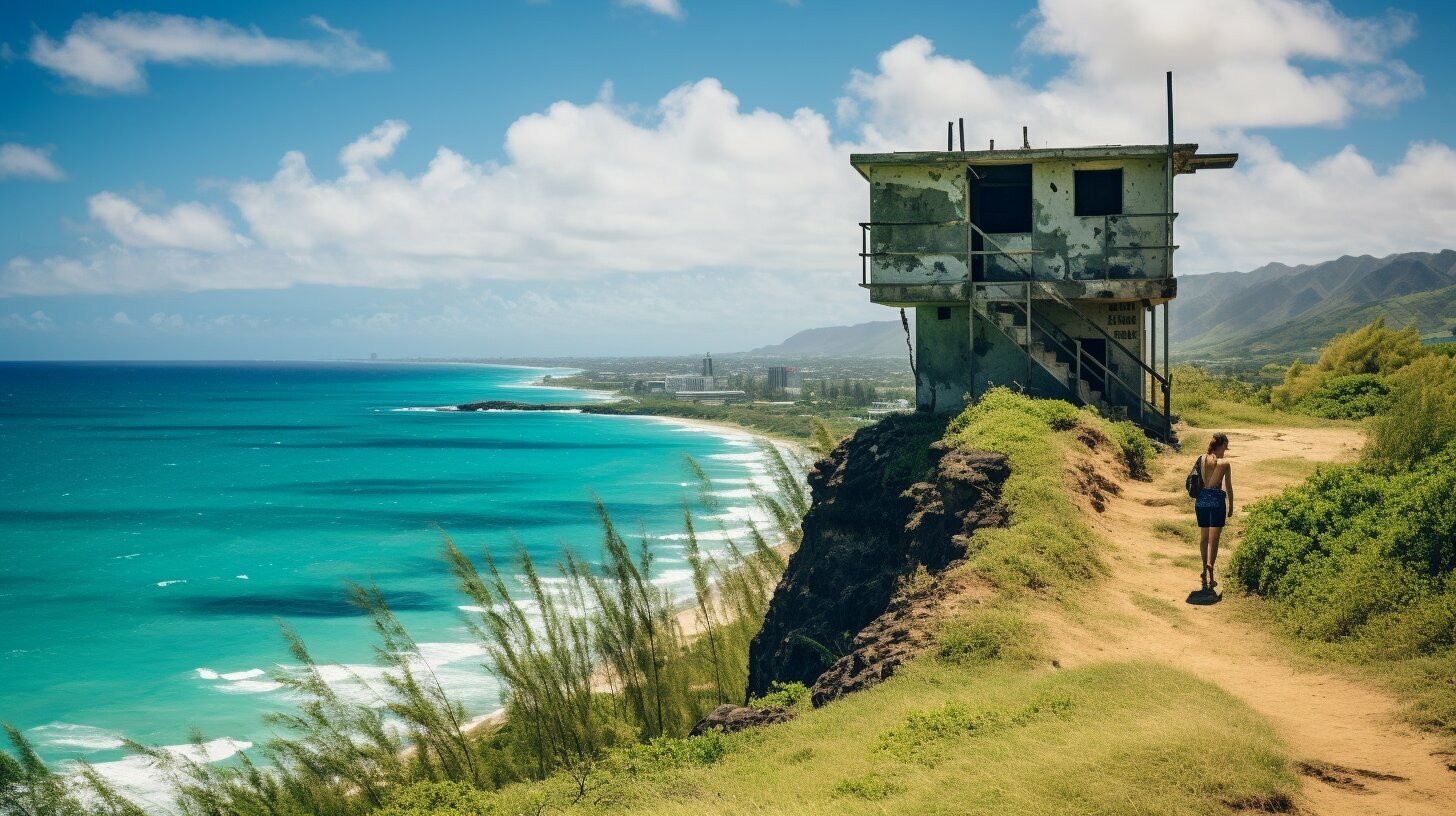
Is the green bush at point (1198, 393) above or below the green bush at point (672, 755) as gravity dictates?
above

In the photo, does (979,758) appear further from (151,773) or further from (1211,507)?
(151,773)

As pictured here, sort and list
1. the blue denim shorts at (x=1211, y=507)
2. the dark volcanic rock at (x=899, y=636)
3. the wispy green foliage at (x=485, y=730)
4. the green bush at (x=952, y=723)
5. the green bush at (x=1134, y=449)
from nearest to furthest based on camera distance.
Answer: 1. the green bush at (x=952, y=723)
2. the dark volcanic rock at (x=899, y=636)
3. the blue denim shorts at (x=1211, y=507)
4. the wispy green foliage at (x=485, y=730)
5. the green bush at (x=1134, y=449)

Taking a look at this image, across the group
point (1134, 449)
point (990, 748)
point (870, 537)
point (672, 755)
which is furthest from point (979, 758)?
point (1134, 449)

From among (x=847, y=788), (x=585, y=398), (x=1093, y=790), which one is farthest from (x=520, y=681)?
(x=585, y=398)

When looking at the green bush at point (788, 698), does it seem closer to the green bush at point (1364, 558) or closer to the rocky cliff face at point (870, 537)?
the rocky cliff face at point (870, 537)

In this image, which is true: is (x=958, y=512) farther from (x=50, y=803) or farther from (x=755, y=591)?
(x=755, y=591)

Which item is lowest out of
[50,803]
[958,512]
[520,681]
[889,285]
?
[50,803]

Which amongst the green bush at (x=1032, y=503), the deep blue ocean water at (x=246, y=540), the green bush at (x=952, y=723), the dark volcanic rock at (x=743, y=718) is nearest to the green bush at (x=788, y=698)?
the dark volcanic rock at (x=743, y=718)
